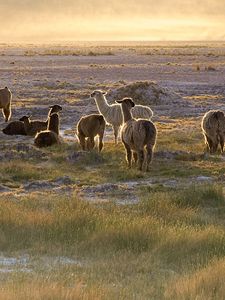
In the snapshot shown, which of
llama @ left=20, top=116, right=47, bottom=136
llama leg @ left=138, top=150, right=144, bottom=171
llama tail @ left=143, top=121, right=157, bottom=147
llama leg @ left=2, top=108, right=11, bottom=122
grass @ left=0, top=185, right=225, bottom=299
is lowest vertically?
llama leg @ left=2, top=108, right=11, bottom=122

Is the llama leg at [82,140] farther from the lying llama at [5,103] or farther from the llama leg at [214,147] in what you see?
the lying llama at [5,103]

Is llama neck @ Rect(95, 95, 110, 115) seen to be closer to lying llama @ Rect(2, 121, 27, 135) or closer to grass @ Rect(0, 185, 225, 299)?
lying llama @ Rect(2, 121, 27, 135)

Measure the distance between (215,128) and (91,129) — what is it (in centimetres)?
319

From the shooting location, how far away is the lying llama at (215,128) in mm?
18192

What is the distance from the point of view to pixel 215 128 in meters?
18.2

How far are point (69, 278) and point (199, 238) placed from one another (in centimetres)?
234

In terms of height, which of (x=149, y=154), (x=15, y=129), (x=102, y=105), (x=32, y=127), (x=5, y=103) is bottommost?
(x=15, y=129)

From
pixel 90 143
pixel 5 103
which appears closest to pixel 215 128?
pixel 90 143

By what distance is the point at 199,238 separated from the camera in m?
9.91

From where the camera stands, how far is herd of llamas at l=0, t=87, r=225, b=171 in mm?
15867

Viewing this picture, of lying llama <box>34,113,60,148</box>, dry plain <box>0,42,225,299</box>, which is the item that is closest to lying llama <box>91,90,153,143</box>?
dry plain <box>0,42,225,299</box>

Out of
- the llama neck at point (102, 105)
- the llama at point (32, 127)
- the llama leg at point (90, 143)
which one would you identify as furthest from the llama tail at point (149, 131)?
the llama at point (32, 127)

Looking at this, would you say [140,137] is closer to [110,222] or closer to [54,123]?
[54,123]

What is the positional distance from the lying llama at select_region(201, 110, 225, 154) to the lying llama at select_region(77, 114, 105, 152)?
8.80ft
